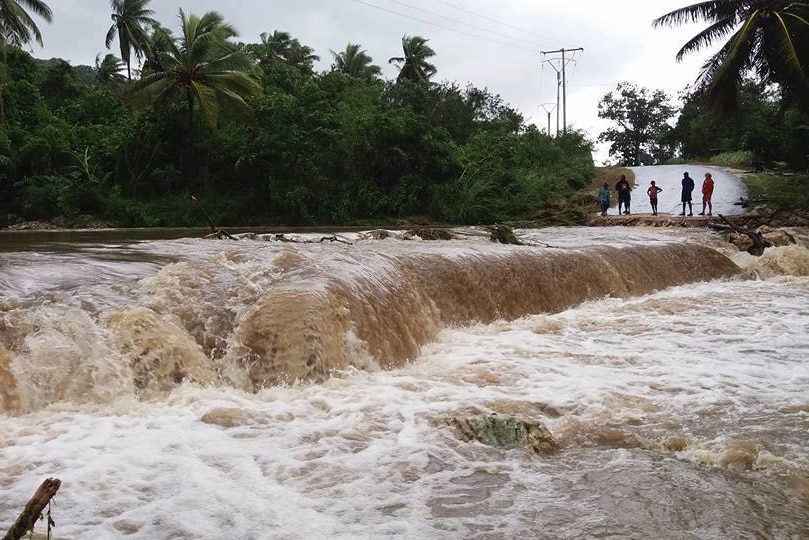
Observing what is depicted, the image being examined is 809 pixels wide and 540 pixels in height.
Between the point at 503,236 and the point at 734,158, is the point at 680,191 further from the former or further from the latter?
the point at 503,236

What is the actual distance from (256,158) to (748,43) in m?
15.8

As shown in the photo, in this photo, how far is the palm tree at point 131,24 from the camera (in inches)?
1361

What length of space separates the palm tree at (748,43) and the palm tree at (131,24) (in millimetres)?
26332

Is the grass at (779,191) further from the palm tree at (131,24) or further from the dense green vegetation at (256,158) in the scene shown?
the palm tree at (131,24)

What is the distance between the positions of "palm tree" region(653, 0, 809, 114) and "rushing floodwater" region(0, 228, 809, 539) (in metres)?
12.8

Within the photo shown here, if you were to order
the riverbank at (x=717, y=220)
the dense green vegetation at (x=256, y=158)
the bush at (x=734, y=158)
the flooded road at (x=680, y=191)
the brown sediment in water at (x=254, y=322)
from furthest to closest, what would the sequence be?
the bush at (x=734, y=158) < the dense green vegetation at (x=256, y=158) < the flooded road at (x=680, y=191) < the riverbank at (x=717, y=220) < the brown sediment in water at (x=254, y=322)

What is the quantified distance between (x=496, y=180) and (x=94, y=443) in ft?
70.0

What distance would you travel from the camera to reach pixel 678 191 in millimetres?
24641

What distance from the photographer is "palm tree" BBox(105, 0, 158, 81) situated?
113 feet

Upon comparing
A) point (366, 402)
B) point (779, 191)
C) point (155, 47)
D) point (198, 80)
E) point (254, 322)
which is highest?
point (155, 47)

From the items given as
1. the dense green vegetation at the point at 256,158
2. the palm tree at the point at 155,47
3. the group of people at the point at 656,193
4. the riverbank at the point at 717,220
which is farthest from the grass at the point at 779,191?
the palm tree at the point at 155,47

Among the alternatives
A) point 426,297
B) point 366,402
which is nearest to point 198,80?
point 426,297

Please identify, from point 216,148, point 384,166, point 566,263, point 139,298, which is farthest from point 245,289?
point 216,148

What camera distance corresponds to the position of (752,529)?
273 centimetres
